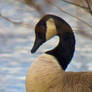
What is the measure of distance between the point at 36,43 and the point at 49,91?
0.20 m

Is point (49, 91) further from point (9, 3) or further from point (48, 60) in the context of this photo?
point (9, 3)

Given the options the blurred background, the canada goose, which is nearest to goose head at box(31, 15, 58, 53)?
the canada goose

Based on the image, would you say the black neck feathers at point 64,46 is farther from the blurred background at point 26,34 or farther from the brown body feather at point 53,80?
the blurred background at point 26,34

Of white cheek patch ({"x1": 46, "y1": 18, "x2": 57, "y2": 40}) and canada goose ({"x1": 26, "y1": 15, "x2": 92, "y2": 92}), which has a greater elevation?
white cheek patch ({"x1": 46, "y1": 18, "x2": 57, "y2": 40})

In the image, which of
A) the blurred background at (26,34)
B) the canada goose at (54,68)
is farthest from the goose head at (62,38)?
the blurred background at (26,34)

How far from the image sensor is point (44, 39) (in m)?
1.12

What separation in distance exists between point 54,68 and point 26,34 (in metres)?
0.93

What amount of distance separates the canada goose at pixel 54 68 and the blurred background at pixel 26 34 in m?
0.54

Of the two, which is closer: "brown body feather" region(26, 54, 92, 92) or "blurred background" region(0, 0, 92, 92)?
"brown body feather" region(26, 54, 92, 92)

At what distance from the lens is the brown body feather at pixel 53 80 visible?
3.47 feet

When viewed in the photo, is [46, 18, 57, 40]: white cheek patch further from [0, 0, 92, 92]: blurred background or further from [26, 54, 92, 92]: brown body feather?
[0, 0, 92, 92]: blurred background

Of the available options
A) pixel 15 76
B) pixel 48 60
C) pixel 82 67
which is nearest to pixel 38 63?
pixel 48 60

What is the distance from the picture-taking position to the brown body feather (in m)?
1.06

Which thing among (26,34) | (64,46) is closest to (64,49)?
(64,46)
